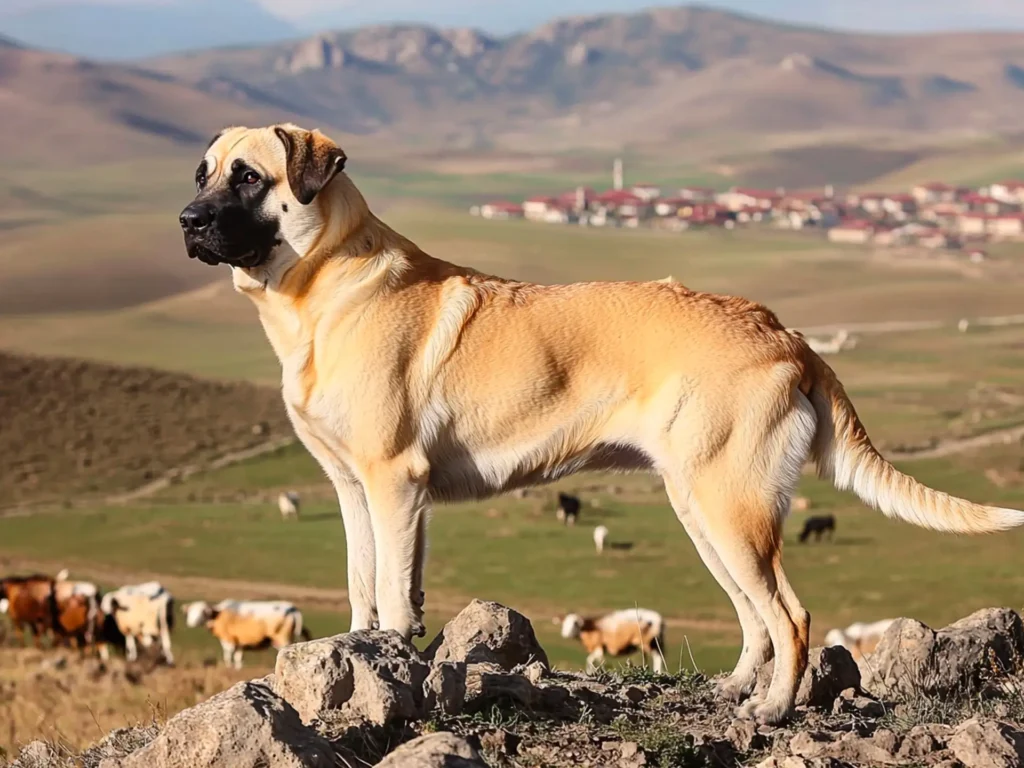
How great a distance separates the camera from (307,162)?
8.77 metres

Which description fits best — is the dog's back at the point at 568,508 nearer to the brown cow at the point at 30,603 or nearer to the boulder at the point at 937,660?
the brown cow at the point at 30,603

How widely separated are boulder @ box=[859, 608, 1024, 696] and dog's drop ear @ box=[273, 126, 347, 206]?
17.8 ft

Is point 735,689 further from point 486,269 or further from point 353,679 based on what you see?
point 486,269

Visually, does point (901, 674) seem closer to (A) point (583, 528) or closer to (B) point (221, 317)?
(A) point (583, 528)

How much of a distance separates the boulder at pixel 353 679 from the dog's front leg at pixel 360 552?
1276 mm

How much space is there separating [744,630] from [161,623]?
118ft

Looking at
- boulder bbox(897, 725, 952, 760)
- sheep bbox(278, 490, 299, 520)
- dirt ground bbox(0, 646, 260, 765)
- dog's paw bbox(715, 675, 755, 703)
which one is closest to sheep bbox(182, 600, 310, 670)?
dirt ground bbox(0, 646, 260, 765)

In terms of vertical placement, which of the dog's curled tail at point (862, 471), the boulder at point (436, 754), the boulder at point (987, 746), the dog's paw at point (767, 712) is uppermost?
the dog's curled tail at point (862, 471)

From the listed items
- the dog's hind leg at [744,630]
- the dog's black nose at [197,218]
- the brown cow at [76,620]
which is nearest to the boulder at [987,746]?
the dog's hind leg at [744,630]

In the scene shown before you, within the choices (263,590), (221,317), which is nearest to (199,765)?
(263,590)

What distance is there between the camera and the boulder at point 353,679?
24.4ft

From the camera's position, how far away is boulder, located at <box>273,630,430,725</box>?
7449 mm

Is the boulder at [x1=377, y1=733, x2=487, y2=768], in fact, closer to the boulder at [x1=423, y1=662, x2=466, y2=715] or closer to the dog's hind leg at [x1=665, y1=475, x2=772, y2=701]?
the boulder at [x1=423, y1=662, x2=466, y2=715]

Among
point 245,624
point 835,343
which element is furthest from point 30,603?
point 835,343
